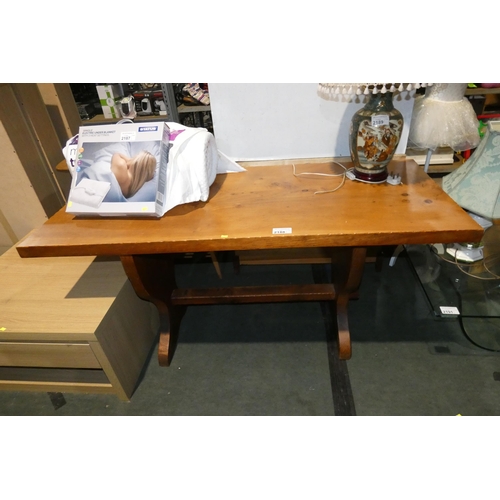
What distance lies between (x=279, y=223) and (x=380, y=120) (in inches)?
18.5

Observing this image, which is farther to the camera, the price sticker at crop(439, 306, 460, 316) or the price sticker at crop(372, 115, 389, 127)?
the price sticker at crop(439, 306, 460, 316)

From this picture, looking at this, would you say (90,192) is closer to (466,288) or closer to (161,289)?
(161,289)

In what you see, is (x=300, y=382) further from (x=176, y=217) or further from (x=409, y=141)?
(x=409, y=141)

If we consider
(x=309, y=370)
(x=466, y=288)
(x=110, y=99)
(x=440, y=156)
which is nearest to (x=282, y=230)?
(x=309, y=370)

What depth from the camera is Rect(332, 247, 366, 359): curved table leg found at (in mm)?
1212

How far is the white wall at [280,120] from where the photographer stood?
4.20 ft

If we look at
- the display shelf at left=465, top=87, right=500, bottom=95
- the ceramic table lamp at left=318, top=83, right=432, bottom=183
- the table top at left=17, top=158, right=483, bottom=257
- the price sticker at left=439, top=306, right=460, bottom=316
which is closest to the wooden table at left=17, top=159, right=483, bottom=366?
the table top at left=17, top=158, right=483, bottom=257

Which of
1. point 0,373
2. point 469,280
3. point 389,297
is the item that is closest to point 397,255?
point 389,297

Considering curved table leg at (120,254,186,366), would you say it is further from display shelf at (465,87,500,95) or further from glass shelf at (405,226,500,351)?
display shelf at (465,87,500,95)

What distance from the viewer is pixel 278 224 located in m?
1.01

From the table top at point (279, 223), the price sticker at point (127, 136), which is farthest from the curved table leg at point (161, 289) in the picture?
the price sticker at point (127, 136)

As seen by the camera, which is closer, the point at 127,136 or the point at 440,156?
the point at 127,136

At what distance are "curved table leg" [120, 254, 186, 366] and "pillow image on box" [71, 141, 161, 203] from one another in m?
0.22

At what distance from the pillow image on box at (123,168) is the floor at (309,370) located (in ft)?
2.54
